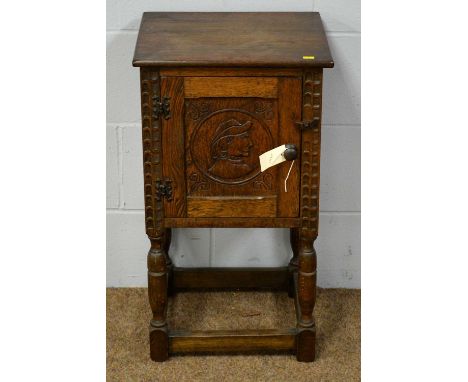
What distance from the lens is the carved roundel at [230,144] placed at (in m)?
2.17

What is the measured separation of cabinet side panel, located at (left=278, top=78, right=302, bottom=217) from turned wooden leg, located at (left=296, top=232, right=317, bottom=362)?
0.33 ft

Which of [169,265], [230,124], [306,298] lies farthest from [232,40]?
[169,265]

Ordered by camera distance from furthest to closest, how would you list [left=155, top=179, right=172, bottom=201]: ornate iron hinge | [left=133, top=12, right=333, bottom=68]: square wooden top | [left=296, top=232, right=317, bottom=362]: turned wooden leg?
[left=296, top=232, right=317, bottom=362]: turned wooden leg
[left=155, top=179, right=172, bottom=201]: ornate iron hinge
[left=133, top=12, right=333, bottom=68]: square wooden top

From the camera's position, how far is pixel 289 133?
7.13 ft

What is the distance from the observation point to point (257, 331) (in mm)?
2443

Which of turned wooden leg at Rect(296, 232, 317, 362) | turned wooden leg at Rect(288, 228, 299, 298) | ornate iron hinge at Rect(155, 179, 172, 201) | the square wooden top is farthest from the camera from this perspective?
turned wooden leg at Rect(288, 228, 299, 298)

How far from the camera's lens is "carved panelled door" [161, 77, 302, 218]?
2.14m

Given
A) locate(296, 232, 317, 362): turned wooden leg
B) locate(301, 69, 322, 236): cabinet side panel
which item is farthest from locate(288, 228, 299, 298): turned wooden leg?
locate(301, 69, 322, 236): cabinet side panel

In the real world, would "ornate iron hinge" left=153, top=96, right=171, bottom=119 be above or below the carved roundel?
above

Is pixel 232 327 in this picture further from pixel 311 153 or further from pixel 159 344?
pixel 311 153

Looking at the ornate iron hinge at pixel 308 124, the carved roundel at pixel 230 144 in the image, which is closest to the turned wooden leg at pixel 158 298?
the carved roundel at pixel 230 144

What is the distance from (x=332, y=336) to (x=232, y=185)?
65 centimetres

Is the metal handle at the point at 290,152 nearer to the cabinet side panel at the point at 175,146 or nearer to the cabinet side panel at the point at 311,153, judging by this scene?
the cabinet side panel at the point at 311,153

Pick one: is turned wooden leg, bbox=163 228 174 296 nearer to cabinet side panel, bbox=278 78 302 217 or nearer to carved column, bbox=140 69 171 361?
carved column, bbox=140 69 171 361
